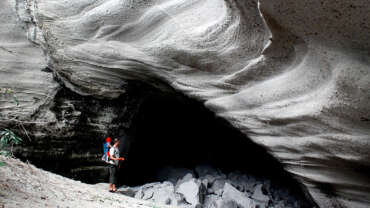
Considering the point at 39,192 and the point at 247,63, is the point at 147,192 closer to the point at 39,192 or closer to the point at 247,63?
the point at 39,192

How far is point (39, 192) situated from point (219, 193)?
2462 mm

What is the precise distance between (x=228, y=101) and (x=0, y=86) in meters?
3.02

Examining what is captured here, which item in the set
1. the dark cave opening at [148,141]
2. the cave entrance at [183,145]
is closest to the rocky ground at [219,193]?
the dark cave opening at [148,141]

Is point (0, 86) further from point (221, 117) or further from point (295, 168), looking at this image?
point (295, 168)

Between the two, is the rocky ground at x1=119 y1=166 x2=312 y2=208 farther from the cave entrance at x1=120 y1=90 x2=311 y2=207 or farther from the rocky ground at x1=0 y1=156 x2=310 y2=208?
the cave entrance at x1=120 y1=90 x2=311 y2=207

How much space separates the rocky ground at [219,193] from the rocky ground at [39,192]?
69 cm

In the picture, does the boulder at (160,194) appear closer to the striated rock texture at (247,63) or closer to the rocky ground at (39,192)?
the rocky ground at (39,192)

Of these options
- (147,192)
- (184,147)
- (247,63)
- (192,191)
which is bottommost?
(147,192)

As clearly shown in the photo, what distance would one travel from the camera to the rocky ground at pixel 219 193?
12.7ft

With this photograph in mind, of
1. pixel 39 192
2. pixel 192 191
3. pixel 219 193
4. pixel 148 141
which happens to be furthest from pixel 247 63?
pixel 148 141

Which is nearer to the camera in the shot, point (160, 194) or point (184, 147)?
point (160, 194)

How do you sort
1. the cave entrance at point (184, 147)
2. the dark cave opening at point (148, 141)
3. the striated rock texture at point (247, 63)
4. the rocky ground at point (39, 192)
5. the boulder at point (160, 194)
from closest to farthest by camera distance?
the striated rock texture at point (247, 63)
the rocky ground at point (39, 192)
the boulder at point (160, 194)
the dark cave opening at point (148, 141)
the cave entrance at point (184, 147)

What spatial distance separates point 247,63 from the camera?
2.81m

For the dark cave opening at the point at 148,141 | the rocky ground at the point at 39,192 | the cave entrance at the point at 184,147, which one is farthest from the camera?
the cave entrance at the point at 184,147
